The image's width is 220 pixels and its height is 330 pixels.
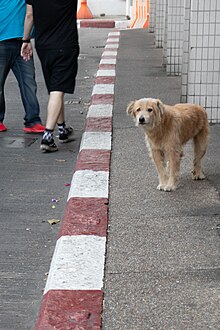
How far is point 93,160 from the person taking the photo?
24.9 feet

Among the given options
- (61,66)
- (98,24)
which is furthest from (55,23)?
(98,24)

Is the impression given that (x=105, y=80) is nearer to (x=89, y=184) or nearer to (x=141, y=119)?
(x=89, y=184)

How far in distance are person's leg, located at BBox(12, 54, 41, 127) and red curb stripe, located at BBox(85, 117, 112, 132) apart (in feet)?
2.01

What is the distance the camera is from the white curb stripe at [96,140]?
8.19 m

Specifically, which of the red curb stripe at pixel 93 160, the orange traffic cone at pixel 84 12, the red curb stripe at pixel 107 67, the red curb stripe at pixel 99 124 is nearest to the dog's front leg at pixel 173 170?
the red curb stripe at pixel 93 160

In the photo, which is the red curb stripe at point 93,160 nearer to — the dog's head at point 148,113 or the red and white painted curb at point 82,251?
the red and white painted curb at point 82,251

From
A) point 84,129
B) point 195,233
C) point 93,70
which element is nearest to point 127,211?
point 195,233

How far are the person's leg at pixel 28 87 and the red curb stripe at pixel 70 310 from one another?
16.2 feet

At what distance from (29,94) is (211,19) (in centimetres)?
227

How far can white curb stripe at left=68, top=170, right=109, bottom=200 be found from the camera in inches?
256

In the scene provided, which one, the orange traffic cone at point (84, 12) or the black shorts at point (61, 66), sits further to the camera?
the orange traffic cone at point (84, 12)

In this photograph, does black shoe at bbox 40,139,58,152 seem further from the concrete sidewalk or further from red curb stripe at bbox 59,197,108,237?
red curb stripe at bbox 59,197,108,237

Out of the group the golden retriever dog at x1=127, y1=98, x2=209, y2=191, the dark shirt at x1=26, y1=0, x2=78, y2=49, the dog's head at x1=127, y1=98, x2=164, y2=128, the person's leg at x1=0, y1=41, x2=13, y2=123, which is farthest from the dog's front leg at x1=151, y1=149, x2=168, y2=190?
the person's leg at x1=0, y1=41, x2=13, y2=123

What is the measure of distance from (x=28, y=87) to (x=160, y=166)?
3.15 m
